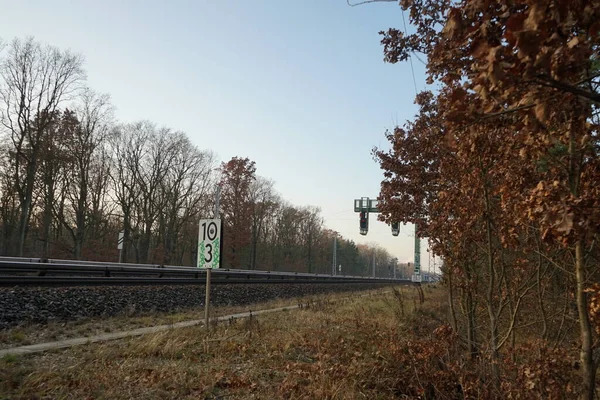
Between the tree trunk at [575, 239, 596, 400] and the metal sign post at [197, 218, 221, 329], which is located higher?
the metal sign post at [197, 218, 221, 329]

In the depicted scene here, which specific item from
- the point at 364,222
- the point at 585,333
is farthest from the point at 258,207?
the point at 585,333

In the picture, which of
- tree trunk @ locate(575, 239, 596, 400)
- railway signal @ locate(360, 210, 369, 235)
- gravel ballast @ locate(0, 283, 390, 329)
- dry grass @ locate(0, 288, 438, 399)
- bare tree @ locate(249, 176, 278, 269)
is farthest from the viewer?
bare tree @ locate(249, 176, 278, 269)

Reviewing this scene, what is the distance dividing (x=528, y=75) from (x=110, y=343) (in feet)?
25.3

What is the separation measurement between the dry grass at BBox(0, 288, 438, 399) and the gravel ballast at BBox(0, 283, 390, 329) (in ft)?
10.5

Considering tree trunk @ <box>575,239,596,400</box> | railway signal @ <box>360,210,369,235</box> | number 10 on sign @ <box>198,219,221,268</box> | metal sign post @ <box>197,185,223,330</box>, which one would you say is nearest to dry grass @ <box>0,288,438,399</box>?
metal sign post @ <box>197,185,223,330</box>

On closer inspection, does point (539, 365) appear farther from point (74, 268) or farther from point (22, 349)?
point (74, 268)

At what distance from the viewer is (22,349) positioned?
6.70 meters

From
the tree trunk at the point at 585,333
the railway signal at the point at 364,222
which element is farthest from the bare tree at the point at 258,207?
the tree trunk at the point at 585,333

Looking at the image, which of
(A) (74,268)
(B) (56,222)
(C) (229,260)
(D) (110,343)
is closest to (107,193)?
(B) (56,222)

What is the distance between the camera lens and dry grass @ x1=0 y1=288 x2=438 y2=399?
16.9ft

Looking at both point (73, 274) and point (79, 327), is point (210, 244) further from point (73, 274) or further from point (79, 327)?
point (73, 274)

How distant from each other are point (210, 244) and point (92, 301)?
15.0 ft

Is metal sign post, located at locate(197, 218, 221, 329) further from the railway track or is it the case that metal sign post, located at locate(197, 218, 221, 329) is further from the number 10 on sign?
the railway track

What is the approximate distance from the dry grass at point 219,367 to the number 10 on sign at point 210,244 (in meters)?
1.40
